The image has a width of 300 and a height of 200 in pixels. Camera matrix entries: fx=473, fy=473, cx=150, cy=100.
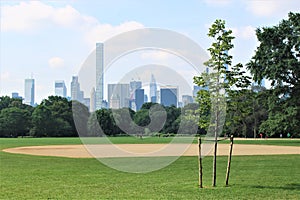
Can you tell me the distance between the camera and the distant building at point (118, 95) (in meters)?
25.3

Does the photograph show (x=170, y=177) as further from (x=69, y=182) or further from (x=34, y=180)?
(x=34, y=180)

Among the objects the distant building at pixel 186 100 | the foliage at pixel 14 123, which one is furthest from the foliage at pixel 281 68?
the foliage at pixel 14 123

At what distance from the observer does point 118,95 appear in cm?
2689

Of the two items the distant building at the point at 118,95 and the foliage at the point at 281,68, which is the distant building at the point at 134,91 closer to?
the distant building at the point at 118,95

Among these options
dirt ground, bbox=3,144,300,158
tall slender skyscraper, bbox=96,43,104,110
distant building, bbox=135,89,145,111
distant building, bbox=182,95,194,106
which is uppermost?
tall slender skyscraper, bbox=96,43,104,110

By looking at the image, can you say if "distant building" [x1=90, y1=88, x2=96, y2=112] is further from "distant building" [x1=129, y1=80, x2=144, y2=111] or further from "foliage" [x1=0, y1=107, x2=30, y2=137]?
"foliage" [x1=0, y1=107, x2=30, y2=137]

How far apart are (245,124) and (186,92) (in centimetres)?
8364

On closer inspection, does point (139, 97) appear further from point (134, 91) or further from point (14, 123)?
point (14, 123)

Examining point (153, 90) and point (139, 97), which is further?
point (139, 97)

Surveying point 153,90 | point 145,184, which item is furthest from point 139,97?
point 145,184

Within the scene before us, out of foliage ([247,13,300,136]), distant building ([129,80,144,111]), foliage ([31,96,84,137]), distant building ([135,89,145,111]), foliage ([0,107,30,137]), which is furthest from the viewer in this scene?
foliage ([31,96,84,137])

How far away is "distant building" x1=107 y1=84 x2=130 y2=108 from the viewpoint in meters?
25.3

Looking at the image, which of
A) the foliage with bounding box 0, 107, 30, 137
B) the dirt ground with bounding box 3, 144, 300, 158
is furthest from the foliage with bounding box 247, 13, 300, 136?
the foliage with bounding box 0, 107, 30, 137

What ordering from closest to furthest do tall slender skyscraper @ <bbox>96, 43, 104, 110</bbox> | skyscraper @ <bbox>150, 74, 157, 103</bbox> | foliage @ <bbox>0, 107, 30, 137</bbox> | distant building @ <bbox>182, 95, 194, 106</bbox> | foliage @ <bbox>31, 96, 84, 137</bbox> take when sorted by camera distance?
distant building @ <bbox>182, 95, 194, 106</bbox>, tall slender skyscraper @ <bbox>96, 43, 104, 110</bbox>, skyscraper @ <bbox>150, 74, 157, 103</bbox>, foliage @ <bbox>0, 107, 30, 137</bbox>, foliage @ <bbox>31, 96, 84, 137</bbox>
